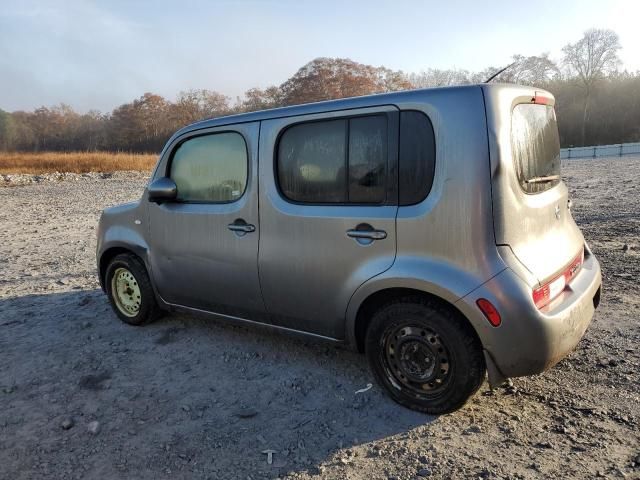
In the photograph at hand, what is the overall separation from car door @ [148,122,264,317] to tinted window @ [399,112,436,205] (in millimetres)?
1183

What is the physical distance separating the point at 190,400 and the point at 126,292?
1853mm

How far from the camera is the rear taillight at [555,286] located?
2.68 metres

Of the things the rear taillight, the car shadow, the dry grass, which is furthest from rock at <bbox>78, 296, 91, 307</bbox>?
the dry grass

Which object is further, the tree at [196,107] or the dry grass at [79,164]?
the tree at [196,107]

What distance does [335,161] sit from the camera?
3.21 metres

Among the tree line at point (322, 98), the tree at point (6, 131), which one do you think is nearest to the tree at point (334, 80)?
the tree line at point (322, 98)

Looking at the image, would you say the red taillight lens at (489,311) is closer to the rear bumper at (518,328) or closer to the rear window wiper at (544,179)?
the rear bumper at (518,328)

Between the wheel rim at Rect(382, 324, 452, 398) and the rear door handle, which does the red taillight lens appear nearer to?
the wheel rim at Rect(382, 324, 452, 398)

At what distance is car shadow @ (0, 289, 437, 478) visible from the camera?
8.89 feet

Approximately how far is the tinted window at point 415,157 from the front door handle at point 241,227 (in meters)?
1.25

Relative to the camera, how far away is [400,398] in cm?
307

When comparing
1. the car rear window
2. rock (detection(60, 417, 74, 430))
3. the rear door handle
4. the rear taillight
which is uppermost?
the car rear window

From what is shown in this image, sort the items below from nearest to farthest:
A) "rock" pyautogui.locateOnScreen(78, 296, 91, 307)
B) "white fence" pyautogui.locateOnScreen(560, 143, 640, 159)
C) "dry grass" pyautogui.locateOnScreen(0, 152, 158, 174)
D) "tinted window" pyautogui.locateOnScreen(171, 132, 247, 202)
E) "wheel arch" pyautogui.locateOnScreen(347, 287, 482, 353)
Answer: "wheel arch" pyautogui.locateOnScreen(347, 287, 482, 353) → "tinted window" pyautogui.locateOnScreen(171, 132, 247, 202) → "rock" pyautogui.locateOnScreen(78, 296, 91, 307) → "white fence" pyautogui.locateOnScreen(560, 143, 640, 159) → "dry grass" pyautogui.locateOnScreen(0, 152, 158, 174)

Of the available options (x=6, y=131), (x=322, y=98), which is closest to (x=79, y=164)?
(x=322, y=98)
